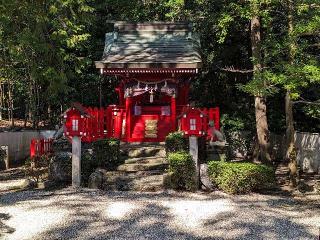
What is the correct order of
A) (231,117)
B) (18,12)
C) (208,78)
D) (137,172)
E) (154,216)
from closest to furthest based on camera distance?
(154,216) < (137,172) < (18,12) < (231,117) < (208,78)

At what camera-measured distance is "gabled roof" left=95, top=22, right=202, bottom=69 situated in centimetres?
1566

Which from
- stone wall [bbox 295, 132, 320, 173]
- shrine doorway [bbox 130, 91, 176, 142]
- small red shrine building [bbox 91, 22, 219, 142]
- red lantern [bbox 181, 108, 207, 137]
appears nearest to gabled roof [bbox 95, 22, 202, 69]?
small red shrine building [bbox 91, 22, 219, 142]

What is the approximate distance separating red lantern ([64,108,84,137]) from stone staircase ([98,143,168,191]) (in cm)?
158

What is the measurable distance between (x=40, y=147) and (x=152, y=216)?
7477mm

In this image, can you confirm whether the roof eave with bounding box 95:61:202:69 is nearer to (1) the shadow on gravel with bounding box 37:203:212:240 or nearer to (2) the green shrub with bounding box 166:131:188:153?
(2) the green shrub with bounding box 166:131:188:153

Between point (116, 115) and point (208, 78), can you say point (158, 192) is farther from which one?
point (208, 78)

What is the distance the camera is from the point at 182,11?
2030 centimetres

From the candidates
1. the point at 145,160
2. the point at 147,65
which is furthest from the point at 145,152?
the point at 147,65

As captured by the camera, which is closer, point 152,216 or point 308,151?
point 152,216

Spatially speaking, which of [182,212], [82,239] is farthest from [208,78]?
[82,239]

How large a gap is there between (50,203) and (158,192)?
2.96 m

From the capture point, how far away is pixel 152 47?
1773 centimetres

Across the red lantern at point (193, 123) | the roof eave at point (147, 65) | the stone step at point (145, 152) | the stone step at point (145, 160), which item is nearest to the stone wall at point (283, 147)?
the stone step at point (145, 152)

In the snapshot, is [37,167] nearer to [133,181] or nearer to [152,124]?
[133,181]
